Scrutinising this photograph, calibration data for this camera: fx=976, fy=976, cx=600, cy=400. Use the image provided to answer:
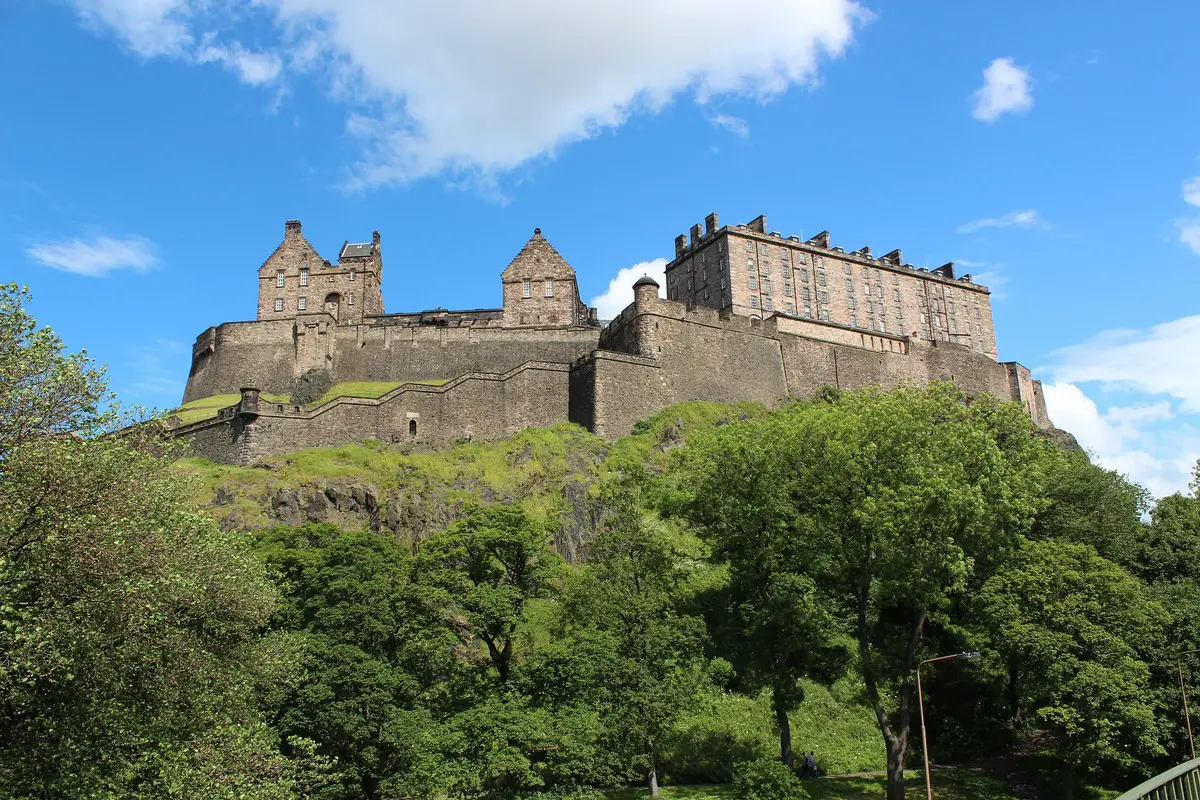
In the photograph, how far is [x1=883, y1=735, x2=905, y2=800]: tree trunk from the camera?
28406 mm

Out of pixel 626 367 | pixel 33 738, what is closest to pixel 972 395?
pixel 626 367

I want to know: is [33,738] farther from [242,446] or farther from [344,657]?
[242,446]

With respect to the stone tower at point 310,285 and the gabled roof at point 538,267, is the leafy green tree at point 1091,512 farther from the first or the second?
the stone tower at point 310,285

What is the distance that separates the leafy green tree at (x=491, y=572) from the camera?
32531 mm

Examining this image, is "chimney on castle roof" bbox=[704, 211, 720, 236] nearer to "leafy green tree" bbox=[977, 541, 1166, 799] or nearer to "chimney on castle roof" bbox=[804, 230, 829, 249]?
"chimney on castle roof" bbox=[804, 230, 829, 249]

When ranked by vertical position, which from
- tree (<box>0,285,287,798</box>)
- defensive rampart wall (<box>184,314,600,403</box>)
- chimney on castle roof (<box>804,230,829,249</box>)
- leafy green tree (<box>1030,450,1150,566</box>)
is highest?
chimney on castle roof (<box>804,230,829,249</box>)

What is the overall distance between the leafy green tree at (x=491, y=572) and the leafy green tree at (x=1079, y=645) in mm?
15903

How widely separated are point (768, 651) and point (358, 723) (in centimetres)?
1413

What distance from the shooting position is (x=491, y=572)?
3431cm

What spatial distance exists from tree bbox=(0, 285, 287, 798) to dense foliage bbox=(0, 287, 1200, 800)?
0.31 ft

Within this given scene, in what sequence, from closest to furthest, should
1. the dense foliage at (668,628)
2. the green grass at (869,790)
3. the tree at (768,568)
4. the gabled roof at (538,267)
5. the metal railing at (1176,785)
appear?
1. the metal railing at (1176,785)
2. the dense foliage at (668,628)
3. the green grass at (869,790)
4. the tree at (768,568)
5. the gabled roof at (538,267)

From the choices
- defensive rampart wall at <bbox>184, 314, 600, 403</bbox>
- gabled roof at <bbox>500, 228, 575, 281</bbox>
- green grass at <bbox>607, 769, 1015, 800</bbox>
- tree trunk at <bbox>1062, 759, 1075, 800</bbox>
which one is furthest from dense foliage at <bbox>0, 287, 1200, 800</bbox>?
gabled roof at <bbox>500, 228, 575, 281</bbox>

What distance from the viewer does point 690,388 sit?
60.6m

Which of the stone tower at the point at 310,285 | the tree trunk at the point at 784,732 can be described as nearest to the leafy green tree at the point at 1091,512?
the tree trunk at the point at 784,732
